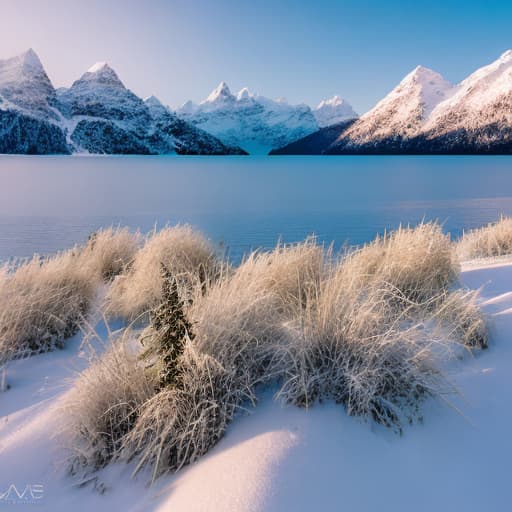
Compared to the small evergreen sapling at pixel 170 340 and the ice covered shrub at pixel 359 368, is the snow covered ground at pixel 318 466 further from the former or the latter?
the small evergreen sapling at pixel 170 340

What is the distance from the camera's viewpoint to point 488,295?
5.22m

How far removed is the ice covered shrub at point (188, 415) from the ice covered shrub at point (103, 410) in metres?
0.13

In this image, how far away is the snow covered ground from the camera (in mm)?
2037

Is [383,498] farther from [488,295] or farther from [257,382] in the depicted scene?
[488,295]

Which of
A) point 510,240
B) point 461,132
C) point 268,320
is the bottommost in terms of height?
point 510,240

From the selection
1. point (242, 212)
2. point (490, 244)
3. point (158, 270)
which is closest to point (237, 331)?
point (158, 270)

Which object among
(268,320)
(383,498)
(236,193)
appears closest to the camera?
(383,498)

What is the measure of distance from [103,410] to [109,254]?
5234 millimetres

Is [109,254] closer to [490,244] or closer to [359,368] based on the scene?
[359,368]

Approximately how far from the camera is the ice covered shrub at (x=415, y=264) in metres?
4.87

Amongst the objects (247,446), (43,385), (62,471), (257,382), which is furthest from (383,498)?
(43,385)

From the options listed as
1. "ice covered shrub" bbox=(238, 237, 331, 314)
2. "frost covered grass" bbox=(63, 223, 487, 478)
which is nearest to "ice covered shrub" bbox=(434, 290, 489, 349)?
"frost covered grass" bbox=(63, 223, 487, 478)

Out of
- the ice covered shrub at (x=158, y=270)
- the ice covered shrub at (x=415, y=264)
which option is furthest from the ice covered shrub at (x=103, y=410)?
the ice covered shrub at (x=415, y=264)

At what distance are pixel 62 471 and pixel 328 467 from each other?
1.70 m
